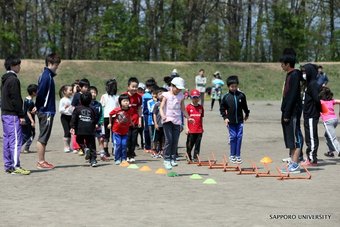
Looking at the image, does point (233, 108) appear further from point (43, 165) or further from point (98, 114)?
point (43, 165)

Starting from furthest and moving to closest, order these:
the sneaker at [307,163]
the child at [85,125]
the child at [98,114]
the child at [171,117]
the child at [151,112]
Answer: the child at [151,112], the child at [98,114], the sneaker at [307,163], the child at [85,125], the child at [171,117]

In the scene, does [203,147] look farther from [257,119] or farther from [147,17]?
[147,17]

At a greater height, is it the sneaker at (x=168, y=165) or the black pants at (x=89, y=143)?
the black pants at (x=89, y=143)

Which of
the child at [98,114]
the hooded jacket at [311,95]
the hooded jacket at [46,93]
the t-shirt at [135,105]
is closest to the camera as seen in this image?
the hooded jacket at [46,93]

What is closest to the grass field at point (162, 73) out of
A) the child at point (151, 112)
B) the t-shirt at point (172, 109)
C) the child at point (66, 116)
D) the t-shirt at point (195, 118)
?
the child at point (66, 116)

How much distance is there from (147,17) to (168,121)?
184ft

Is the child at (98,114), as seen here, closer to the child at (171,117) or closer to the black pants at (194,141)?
the child at (171,117)

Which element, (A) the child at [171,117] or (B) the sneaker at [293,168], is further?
(A) the child at [171,117]

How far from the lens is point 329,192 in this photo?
31.1ft

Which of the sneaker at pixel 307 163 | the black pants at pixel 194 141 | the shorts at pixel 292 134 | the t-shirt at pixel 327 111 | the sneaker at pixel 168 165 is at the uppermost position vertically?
the t-shirt at pixel 327 111

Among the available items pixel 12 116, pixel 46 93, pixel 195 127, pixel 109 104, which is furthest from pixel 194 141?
pixel 12 116

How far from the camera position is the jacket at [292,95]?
1152cm

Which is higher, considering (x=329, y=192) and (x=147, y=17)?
(x=147, y=17)

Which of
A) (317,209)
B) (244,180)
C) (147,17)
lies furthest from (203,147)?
(147,17)
